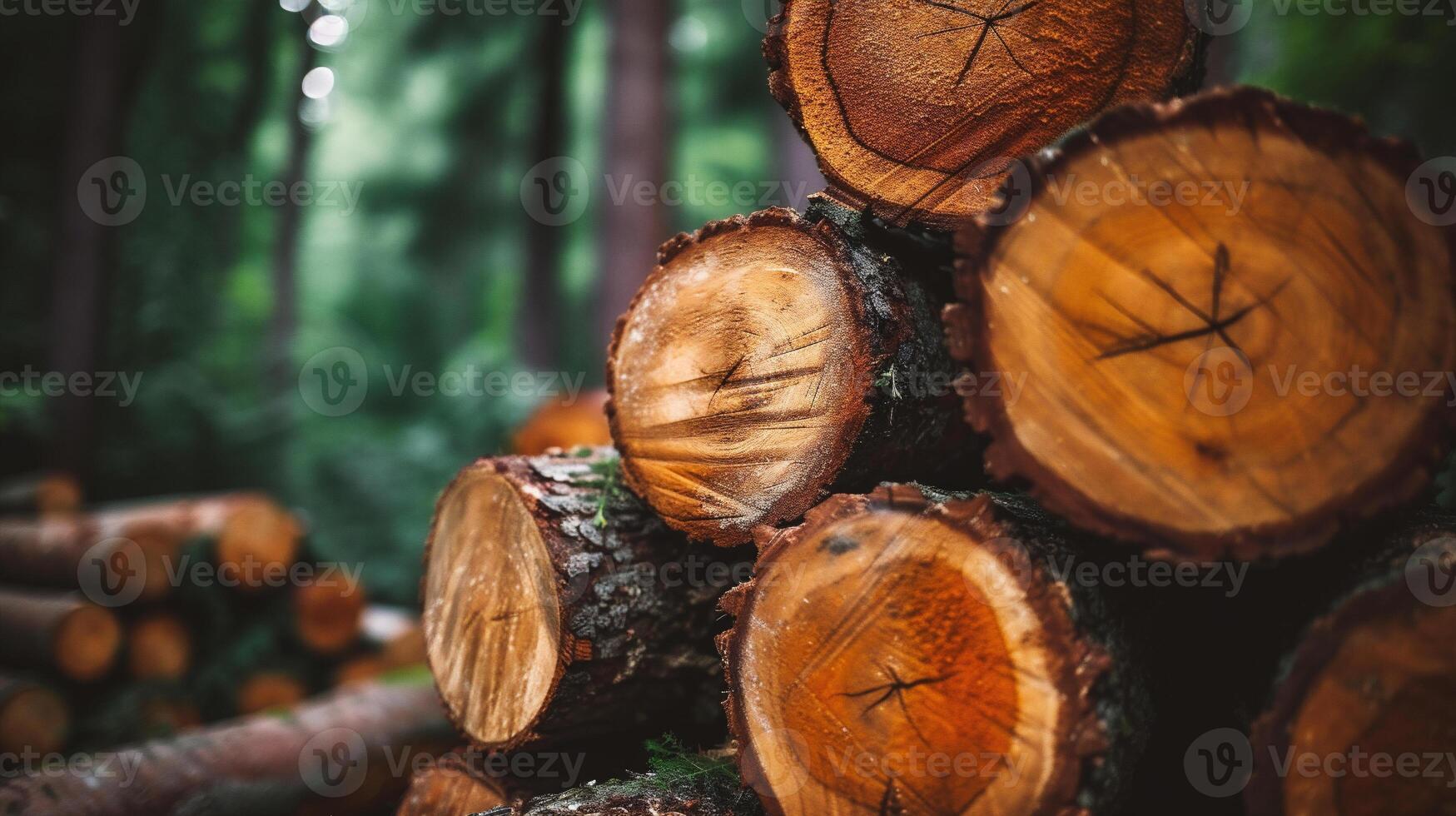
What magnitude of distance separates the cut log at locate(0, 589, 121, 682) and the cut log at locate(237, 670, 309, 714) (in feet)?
2.15

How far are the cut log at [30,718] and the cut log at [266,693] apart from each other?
773mm

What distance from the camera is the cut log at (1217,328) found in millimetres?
1285

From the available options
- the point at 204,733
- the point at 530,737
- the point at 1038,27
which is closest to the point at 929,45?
the point at 1038,27

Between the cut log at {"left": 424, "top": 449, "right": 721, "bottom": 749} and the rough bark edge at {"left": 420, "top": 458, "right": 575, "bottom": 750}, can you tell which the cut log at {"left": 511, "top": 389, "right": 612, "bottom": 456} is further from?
the cut log at {"left": 424, "top": 449, "right": 721, "bottom": 749}

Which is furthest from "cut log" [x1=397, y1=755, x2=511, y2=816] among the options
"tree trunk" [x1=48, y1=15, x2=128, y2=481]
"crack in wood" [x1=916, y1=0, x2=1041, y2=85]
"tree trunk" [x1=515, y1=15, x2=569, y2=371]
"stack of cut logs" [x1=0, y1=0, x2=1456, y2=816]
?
"tree trunk" [x1=515, y1=15, x2=569, y2=371]

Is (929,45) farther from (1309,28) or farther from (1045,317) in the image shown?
(1309,28)

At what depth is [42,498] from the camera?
5.79m

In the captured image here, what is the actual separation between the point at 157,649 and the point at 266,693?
1.94ft

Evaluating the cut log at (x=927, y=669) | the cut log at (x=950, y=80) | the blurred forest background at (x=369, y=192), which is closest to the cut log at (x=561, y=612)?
the cut log at (x=927, y=669)

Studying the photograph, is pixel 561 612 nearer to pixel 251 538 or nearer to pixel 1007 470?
pixel 1007 470

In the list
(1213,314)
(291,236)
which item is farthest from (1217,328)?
(291,236)

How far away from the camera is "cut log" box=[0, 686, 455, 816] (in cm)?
271

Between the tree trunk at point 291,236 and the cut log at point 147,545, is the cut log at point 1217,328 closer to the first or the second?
the cut log at point 147,545

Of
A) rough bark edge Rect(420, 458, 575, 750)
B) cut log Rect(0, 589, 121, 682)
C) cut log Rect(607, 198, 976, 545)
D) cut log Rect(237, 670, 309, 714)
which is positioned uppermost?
cut log Rect(607, 198, 976, 545)
